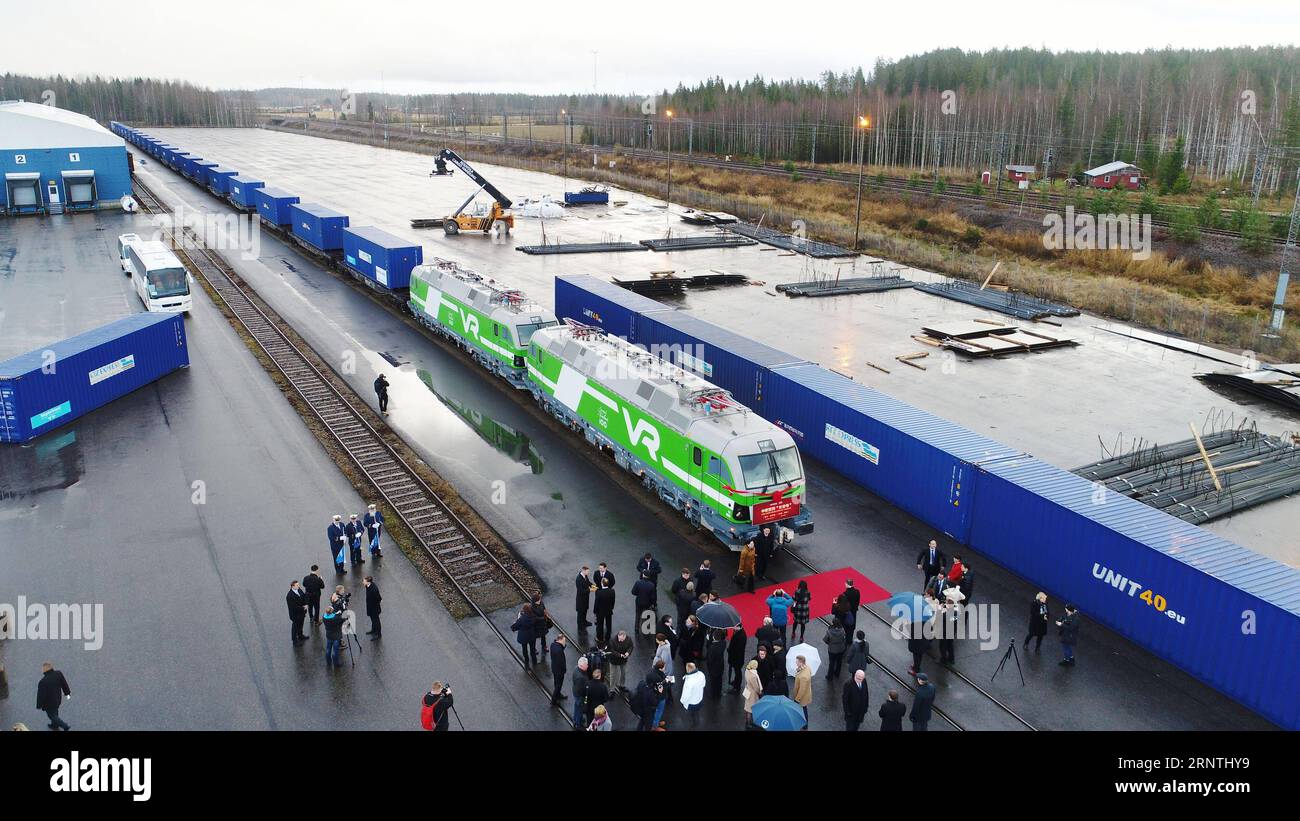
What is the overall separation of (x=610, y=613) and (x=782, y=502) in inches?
231

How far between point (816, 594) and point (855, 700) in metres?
5.56

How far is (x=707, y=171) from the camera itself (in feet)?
370

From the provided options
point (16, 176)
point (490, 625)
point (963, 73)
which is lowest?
point (490, 625)

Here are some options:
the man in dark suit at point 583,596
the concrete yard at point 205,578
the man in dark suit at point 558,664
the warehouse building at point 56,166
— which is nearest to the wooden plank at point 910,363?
the man in dark suit at point 583,596

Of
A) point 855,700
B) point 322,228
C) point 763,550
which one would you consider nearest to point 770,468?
point 763,550

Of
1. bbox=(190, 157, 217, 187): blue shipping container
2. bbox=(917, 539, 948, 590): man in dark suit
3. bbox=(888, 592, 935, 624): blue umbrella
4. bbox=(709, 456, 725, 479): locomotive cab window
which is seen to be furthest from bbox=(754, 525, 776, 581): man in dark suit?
bbox=(190, 157, 217, 187): blue shipping container

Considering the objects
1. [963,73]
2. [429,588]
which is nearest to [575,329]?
[429,588]

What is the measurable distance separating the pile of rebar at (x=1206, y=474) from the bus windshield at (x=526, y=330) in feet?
64.3

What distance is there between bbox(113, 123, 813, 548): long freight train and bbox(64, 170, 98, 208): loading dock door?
175 feet

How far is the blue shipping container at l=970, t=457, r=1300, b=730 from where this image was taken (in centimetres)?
1600

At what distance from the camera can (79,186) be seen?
248ft

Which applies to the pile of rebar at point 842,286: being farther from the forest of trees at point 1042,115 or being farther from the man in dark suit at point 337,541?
the forest of trees at point 1042,115
